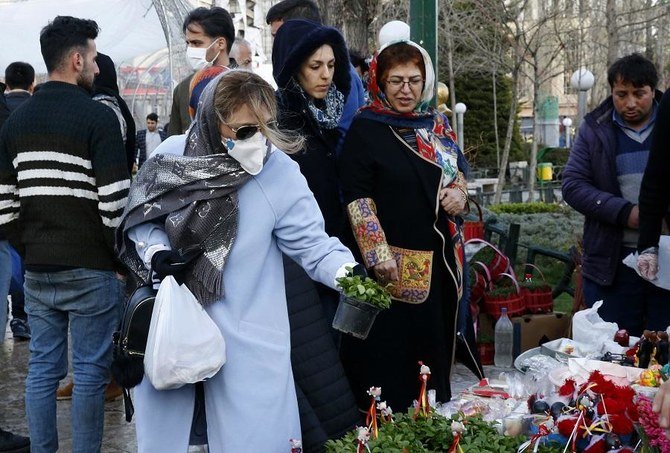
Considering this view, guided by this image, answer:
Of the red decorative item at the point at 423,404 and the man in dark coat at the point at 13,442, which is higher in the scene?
the red decorative item at the point at 423,404

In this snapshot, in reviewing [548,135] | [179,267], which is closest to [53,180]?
[179,267]

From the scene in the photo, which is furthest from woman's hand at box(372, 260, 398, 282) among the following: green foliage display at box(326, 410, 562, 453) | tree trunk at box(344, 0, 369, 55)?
tree trunk at box(344, 0, 369, 55)

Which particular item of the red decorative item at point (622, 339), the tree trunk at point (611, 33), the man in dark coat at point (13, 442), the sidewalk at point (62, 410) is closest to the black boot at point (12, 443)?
the man in dark coat at point (13, 442)

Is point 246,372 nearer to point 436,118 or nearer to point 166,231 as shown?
point 166,231

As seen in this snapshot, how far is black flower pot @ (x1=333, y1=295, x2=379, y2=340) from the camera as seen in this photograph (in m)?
3.36

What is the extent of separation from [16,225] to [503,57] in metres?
15.3

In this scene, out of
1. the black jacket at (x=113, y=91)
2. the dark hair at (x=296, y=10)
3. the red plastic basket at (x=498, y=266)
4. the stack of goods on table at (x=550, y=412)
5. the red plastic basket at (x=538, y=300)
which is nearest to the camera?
the stack of goods on table at (x=550, y=412)

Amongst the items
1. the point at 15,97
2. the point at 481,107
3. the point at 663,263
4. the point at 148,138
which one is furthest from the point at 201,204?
the point at 481,107

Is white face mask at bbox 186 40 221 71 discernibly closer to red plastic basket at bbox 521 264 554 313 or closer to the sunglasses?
the sunglasses

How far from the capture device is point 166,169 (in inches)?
138

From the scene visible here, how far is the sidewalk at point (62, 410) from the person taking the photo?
5480 mm

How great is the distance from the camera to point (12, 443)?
5289 mm

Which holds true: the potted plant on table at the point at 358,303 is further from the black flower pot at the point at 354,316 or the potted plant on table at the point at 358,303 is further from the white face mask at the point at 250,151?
the white face mask at the point at 250,151

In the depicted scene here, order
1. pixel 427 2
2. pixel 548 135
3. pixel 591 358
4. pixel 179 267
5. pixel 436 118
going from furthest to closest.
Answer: pixel 548 135 < pixel 427 2 < pixel 436 118 < pixel 591 358 < pixel 179 267
